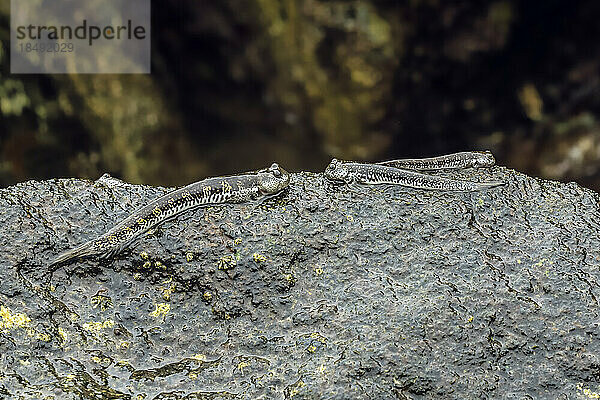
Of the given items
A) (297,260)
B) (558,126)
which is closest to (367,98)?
(558,126)

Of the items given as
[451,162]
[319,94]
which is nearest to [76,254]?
[451,162]

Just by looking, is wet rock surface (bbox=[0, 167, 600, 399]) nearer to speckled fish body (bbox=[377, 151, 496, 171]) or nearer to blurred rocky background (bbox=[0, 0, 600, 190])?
speckled fish body (bbox=[377, 151, 496, 171])

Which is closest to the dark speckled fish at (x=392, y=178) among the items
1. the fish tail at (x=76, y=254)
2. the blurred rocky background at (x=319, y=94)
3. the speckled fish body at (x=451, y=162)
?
the speckled fish body at (x=451, y=162)

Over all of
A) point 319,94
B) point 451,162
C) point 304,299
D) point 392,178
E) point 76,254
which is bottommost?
point 304,299

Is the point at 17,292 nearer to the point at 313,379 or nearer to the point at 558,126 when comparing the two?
the point at 313,379

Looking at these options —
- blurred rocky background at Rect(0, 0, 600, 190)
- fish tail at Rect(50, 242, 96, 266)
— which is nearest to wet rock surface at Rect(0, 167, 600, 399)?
fish tail at Rect(50, 242, 96, 266)

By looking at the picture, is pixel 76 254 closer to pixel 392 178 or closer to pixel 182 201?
pixel 182 201

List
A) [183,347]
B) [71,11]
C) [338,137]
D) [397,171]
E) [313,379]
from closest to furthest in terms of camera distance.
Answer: [313,379], [183,347], [397,171], [71,11], [338,137]
